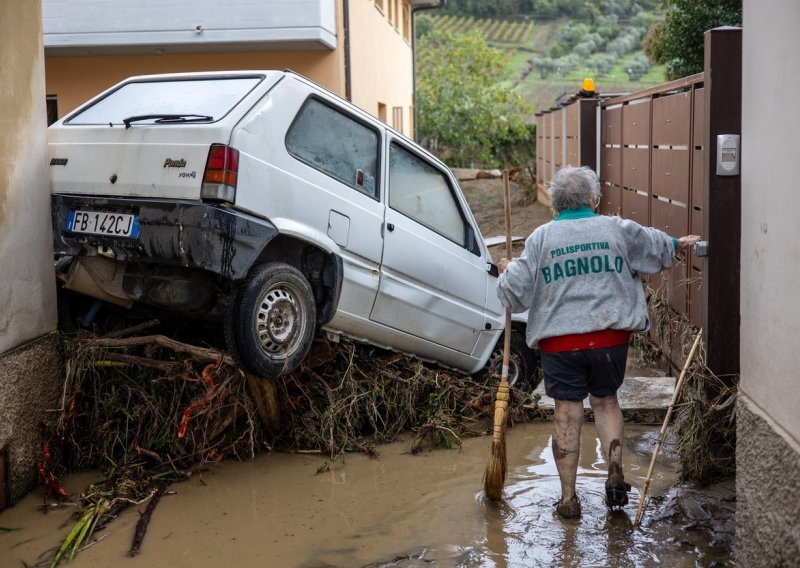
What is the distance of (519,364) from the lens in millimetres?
7441

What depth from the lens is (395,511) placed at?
17.4 feet

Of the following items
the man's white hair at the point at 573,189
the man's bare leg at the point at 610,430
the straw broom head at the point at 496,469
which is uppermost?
the man's white hair at the point at 573,189

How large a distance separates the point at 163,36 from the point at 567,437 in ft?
32.0

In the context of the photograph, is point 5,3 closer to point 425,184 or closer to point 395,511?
point 425,184

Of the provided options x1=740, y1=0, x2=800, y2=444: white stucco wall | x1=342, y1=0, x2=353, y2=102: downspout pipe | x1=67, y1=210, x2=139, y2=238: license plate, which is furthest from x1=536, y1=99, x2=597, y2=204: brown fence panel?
x1=740, y1=0, x2=800, y2=444: white stucco wall

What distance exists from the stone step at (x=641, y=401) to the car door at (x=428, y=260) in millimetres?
686

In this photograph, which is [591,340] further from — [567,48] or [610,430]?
[567,48]

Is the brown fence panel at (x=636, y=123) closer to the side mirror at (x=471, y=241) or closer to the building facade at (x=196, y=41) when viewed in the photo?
the side mirror at (x=471, y=241)

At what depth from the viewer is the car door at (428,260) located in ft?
21.1

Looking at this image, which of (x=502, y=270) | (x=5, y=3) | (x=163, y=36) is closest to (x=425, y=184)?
(x=502, y=270)

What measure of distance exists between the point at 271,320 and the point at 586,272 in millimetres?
1710

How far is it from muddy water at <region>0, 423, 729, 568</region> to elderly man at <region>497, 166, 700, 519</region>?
1.15ft

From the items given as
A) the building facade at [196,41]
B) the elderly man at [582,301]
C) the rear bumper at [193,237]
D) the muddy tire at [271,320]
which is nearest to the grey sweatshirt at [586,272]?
the elderly man at [582,301]

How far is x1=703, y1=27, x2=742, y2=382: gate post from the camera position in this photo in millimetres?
5312
